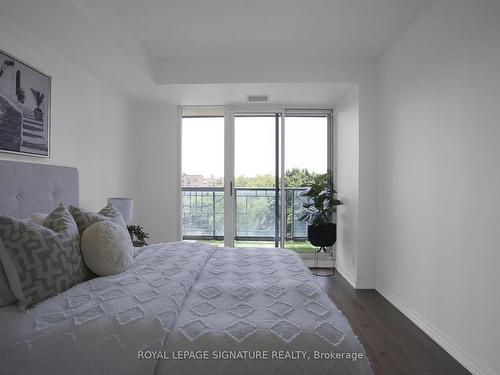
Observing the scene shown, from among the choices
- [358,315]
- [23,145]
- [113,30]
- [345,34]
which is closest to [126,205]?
[23,145]

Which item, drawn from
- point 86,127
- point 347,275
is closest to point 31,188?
point 86,127

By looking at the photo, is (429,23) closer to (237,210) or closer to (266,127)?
(266,127)

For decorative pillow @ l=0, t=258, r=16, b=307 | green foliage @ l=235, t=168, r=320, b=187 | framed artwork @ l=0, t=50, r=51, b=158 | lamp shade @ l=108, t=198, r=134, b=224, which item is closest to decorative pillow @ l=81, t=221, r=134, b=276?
decorative pillow @ l=0, t=258, r=16, b=307

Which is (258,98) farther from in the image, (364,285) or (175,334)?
(175,334)

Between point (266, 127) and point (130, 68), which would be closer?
point (130, 68)

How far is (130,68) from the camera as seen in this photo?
3.09 m

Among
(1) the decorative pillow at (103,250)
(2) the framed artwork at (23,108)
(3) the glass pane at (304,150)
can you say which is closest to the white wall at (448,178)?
(3) the glass pane at (304,150)

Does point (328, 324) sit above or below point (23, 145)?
below

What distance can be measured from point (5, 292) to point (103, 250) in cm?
44

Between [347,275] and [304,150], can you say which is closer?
[347,275]

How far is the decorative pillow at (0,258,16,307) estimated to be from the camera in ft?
4.18

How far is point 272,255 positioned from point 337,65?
249 centimetres

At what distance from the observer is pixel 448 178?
2.16 m

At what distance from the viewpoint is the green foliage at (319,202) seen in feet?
13.1
